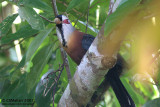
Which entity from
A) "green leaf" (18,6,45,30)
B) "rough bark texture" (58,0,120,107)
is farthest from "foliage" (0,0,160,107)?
"rough bark texture" (58,0,120,107)

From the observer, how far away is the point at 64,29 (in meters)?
2.43

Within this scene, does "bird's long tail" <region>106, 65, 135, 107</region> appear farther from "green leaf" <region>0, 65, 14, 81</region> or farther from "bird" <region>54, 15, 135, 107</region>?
"green leaf" <region>0, 65, 14, 81</region>

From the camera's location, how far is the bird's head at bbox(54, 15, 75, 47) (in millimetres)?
2362

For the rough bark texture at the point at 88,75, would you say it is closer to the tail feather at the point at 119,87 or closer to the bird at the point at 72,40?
the tail feather at the point at 119,87

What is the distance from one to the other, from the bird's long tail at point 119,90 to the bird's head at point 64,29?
551mm

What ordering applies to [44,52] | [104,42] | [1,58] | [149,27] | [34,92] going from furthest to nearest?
1. [1,58]
2. [34,92]
3. [44,52]
4. [104,42]
5. [149,27]

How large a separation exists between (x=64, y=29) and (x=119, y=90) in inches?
31.6

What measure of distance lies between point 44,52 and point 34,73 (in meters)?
0.26

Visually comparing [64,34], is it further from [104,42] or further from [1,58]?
[1,58]

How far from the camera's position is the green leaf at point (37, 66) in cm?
211

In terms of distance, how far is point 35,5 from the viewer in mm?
1760

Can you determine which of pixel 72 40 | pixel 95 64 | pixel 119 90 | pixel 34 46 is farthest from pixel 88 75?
pixel 72 40

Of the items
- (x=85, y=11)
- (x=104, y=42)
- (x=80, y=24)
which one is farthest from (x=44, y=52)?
(x=104, y=42)

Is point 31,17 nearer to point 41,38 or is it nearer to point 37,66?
point 41,38
